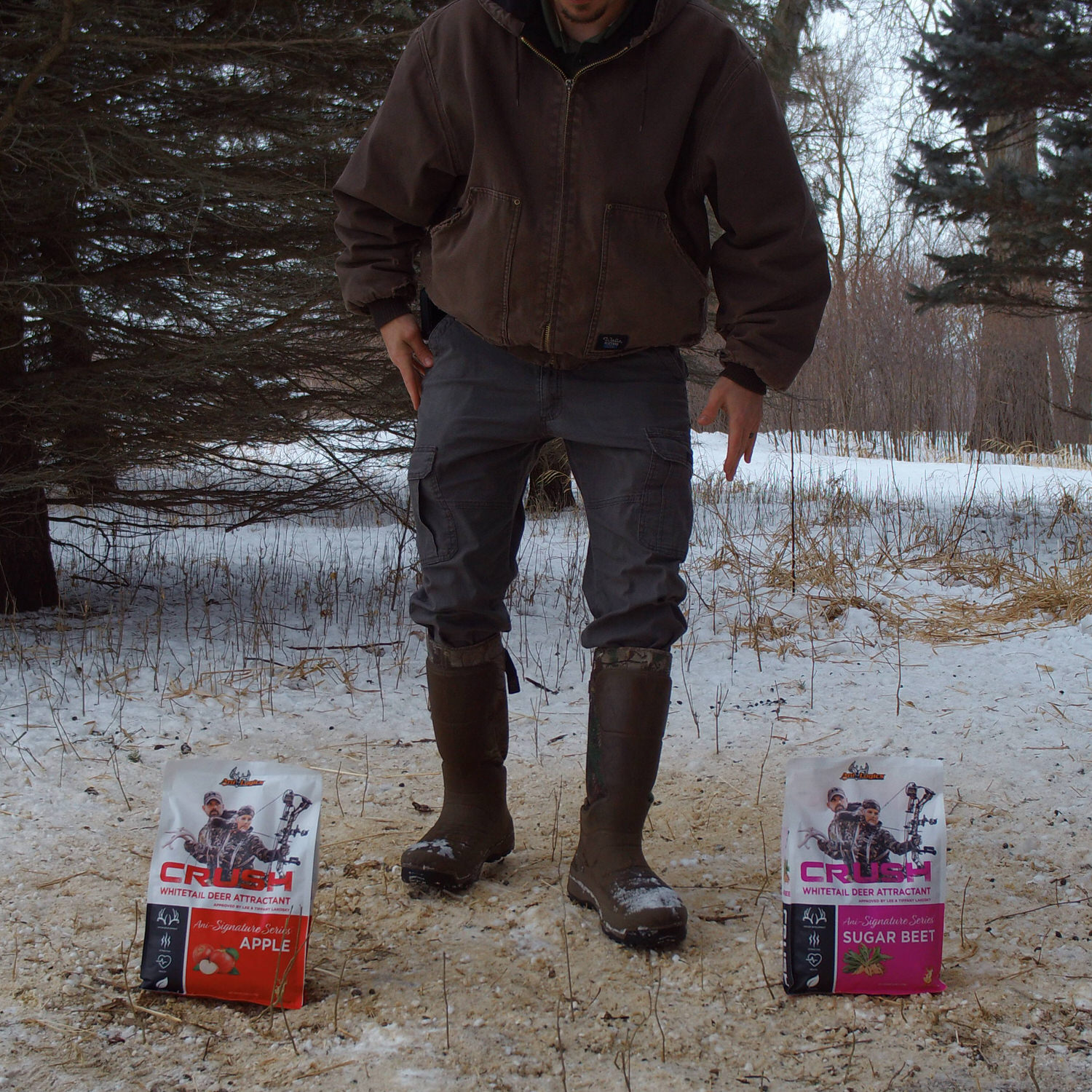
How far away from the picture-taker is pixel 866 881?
153cm

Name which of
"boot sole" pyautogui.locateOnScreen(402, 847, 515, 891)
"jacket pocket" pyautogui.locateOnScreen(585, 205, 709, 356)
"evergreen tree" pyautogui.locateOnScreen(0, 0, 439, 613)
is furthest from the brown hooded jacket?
"evergreen tree" pyautogui.locateOnScreen(0, 0, 439, 613)

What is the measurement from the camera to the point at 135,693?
3186mm

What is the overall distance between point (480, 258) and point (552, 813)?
52.8 inches

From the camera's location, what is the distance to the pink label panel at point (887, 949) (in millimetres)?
1526

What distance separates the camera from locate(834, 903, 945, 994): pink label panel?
153cm

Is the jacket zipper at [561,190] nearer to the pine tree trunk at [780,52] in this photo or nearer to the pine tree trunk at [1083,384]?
the pine tree trunk at [780,52]

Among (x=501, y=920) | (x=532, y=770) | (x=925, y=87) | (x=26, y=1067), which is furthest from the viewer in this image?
(x=925, y=87)

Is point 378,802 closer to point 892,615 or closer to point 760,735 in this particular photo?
point 760,735

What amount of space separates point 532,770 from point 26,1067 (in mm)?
1504

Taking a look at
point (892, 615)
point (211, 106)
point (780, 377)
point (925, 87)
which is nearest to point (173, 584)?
point (211, 106)

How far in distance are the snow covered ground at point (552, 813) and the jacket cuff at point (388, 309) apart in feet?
3.76

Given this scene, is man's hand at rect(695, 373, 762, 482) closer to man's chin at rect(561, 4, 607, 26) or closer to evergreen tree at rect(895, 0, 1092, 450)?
man's chin at rect(561, 4, 607, 26)

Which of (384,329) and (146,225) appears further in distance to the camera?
(146,225)

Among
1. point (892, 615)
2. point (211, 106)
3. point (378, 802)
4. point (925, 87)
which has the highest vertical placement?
point (925, 87)
